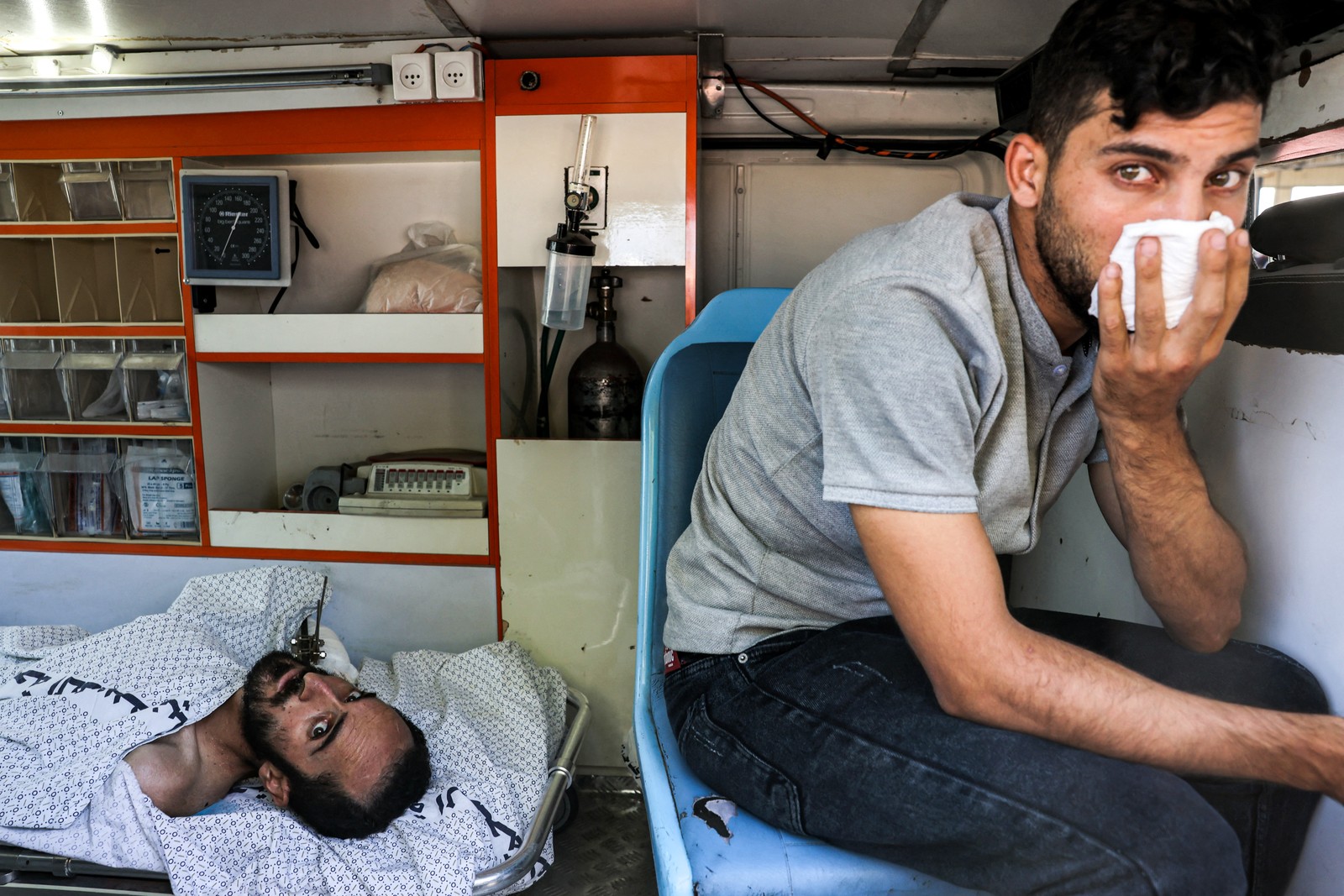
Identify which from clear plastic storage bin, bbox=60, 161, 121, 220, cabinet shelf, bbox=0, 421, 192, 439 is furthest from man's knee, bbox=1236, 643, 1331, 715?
clear plastic storage bin, bbox=60, 161, 121, 220

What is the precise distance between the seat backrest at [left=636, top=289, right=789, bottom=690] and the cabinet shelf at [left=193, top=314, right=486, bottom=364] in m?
Answer: 0.86

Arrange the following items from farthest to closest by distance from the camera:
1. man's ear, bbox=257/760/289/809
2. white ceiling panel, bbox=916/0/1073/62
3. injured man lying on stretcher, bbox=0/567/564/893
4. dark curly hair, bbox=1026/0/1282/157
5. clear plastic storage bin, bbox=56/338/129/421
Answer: clear plastic storage bin, bbox=56/338/129/421, white ceiling panel, bbox=916/0/1073/62, man's ear, bbox=257/760/289/809, injured man lying on stretcher, bbox=0/567/564/893, dark curly hair, bbox=1026/0/1282/157

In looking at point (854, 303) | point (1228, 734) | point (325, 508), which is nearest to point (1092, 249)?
point (854, 303)

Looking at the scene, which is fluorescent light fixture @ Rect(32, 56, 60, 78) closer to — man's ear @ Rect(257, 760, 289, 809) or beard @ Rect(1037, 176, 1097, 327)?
man's ear @ Rect(257, 760, 289, 809)

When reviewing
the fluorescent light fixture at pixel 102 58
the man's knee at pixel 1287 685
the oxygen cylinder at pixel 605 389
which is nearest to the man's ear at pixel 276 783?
the oxygen cylinder at pixel 605 389

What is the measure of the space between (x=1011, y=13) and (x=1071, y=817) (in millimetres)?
1610

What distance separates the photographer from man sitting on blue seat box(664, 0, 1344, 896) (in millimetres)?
708

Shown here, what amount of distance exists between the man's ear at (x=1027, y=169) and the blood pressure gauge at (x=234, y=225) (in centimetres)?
180

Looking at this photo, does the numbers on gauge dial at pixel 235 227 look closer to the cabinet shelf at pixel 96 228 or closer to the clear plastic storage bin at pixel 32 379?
the cabinet shelf at pixel 96 228

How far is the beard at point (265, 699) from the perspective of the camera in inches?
61.3

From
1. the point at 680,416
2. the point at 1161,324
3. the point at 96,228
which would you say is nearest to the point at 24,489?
the point at 96,228

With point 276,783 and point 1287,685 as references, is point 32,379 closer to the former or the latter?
point 276,783

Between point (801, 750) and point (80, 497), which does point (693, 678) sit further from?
point (80, 497)

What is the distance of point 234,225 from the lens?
2.08 m
